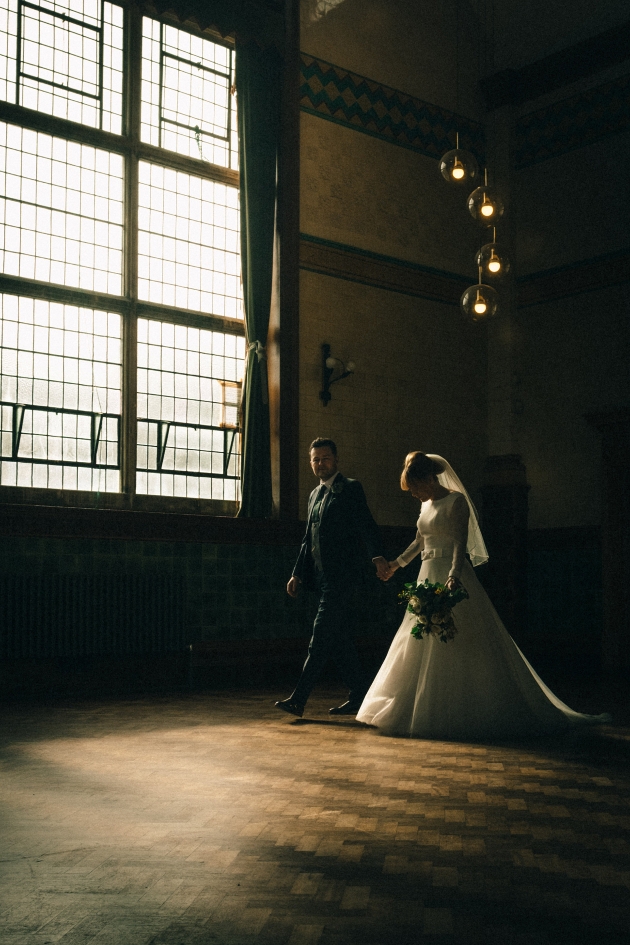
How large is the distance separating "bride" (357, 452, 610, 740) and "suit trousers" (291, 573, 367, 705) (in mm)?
401

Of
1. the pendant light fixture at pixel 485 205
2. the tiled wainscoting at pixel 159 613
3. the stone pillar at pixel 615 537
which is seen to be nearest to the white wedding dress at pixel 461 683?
the tiled wainscoting at pixel 159 613

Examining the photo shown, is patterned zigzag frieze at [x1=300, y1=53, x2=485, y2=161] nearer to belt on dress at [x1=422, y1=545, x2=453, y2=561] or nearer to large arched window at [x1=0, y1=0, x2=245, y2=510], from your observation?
large arched window at [x1=0, y1=0, x2=245, y2=510]

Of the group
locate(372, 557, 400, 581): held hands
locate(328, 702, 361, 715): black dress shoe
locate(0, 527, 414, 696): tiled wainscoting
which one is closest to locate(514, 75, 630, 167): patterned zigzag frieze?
locate(0, 527, 414, 696): tiled wainscoting

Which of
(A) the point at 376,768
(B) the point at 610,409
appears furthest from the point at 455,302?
(A) the point at 376,768

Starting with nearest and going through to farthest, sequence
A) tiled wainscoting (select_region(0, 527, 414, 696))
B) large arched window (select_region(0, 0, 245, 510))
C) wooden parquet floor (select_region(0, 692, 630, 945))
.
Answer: wooden parquet floor (select_region(0, 692, 630, 945))
tiled wainscoting (select_region(0, 527, 414, 696))
large arched window (select_region(0, 0, 245, 510))

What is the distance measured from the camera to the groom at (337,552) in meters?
5.83

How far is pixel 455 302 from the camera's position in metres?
10.2

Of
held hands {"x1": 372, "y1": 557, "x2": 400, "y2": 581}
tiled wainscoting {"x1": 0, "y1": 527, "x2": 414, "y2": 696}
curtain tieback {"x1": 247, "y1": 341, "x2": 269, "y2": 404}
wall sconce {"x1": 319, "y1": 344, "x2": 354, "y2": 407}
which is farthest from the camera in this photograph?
wall sconce {"x1": 319, "y1": 344, "x2": 354, "y2": 407}

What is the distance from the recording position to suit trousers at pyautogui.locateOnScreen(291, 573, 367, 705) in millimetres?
5730

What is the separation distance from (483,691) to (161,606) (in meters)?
3.22

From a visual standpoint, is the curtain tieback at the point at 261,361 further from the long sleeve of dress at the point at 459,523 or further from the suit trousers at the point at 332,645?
the long sleeve of dress at the point at 459,523

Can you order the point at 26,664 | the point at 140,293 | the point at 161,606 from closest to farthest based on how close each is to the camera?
the point at 26,664 → the point at 161,606 → the point at 140,293

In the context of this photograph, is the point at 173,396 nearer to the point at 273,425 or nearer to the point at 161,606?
the point at 273,425

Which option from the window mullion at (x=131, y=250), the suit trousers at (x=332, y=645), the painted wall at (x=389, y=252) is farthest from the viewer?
the painted wall at (x=389, y=252)
